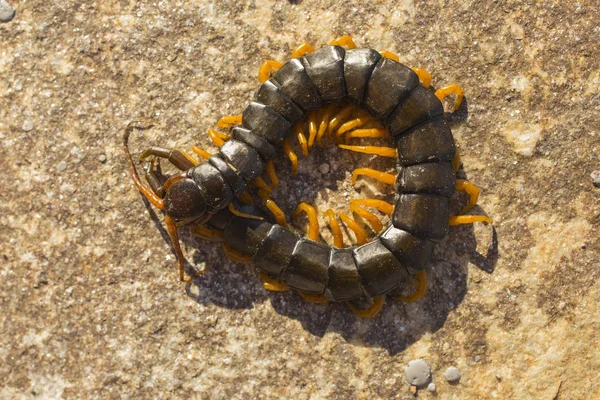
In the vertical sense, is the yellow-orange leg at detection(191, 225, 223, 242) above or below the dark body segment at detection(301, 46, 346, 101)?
below

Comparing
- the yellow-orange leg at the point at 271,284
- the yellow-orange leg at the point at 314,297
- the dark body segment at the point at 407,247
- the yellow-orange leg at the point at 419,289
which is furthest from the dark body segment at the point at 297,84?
the yellow-orange leg at the point at 419,289

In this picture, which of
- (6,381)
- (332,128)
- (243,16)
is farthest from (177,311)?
(243,16)

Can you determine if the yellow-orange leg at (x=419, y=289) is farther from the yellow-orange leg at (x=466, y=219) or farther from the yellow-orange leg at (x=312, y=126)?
the yellow-orange leg at (x=312, y=126)

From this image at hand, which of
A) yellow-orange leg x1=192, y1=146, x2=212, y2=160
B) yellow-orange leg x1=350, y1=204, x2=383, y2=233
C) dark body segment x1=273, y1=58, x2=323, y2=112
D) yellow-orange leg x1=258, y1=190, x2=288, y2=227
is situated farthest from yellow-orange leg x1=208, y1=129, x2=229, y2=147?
yellow-orange leg x1=350, y1=204, x2=383, y2=233

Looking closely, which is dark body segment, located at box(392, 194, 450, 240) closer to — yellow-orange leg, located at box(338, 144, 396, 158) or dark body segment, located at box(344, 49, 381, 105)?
yellow-orange leg, located at box(338, 144, 396, 158)

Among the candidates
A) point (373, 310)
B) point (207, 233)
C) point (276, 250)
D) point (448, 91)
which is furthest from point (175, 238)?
point (448, 91)

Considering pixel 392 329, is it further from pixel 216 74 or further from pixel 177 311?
pixel 216 74
